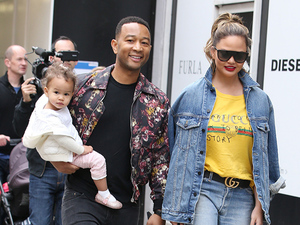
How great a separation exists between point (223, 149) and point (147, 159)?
24.9 inches

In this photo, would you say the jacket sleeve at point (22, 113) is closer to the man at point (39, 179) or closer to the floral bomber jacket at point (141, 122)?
the man at point (39, 179)

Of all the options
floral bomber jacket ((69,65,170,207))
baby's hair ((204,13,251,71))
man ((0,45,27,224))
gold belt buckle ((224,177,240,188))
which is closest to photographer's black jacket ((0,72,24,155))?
man ((0,45,27,224))

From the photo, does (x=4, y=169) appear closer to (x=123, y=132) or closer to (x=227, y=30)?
(x=123, y=132)

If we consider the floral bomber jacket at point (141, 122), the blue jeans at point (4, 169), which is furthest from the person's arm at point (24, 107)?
the floral bomber jacket at point (141, 122)

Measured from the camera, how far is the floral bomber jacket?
3684 millimetres

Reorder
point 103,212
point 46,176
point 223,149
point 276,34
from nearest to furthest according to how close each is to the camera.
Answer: point 223,149 → point 103,212 → point 46,176 → point 276,34

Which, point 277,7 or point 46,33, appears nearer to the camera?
point 277,7

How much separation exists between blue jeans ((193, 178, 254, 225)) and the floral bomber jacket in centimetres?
45

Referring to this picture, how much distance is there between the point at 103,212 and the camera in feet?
12.0

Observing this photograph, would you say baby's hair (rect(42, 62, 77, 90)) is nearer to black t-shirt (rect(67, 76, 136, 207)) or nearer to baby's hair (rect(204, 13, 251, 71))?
black t-shirt (rect(67, 76, 136, 207))

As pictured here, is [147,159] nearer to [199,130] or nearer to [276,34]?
[199,130]

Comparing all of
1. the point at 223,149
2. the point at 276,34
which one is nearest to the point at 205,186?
the point at 223,149

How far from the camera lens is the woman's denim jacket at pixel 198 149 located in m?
3.44

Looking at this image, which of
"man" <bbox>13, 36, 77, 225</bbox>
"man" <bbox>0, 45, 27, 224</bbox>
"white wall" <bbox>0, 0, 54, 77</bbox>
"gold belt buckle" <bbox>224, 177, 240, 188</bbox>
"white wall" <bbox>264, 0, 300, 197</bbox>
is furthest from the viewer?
"white wall" <bbox>0, 0, 54, 77</bbox>
